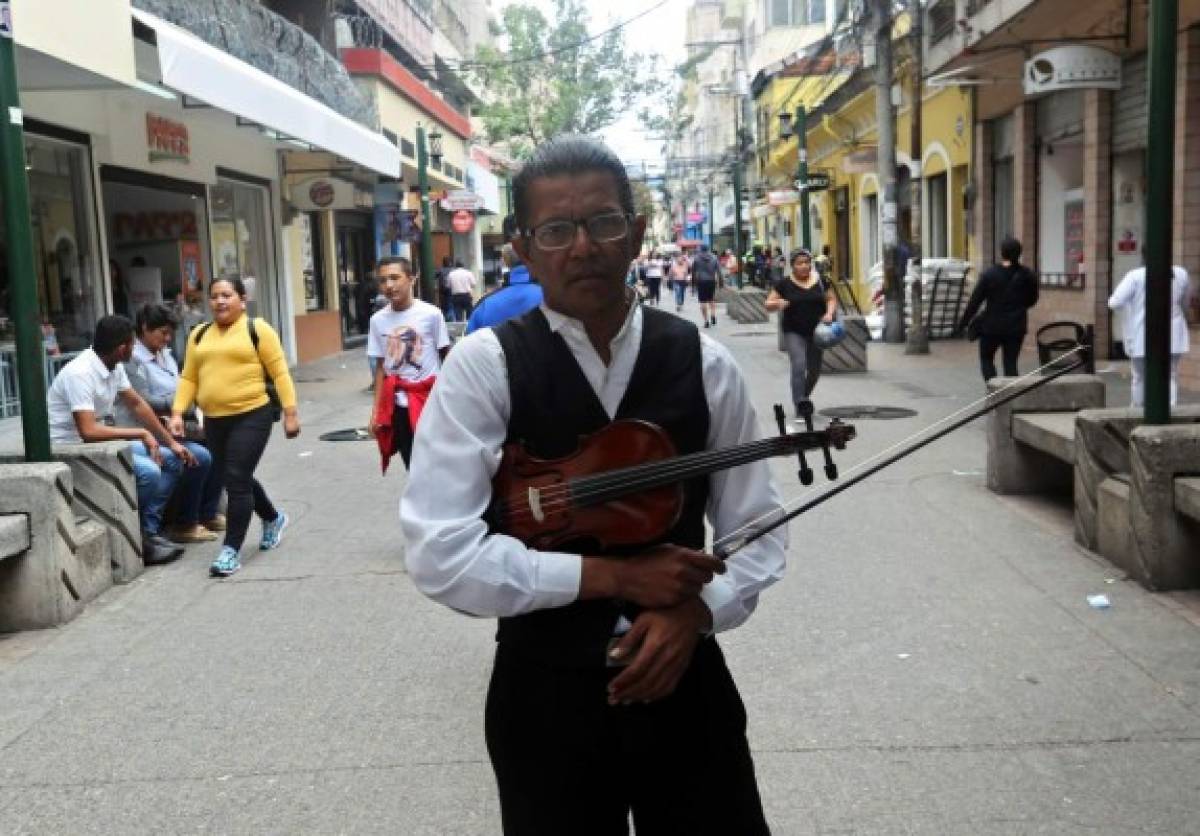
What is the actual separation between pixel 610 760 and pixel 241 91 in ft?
37.4

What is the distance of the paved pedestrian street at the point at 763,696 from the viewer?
157 inches

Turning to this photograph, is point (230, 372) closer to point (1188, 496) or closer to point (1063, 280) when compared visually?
point (1188, 496)

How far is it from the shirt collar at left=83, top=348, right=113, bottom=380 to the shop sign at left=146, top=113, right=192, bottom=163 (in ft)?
28.3

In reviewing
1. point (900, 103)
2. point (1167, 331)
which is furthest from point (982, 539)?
point (900, 103)

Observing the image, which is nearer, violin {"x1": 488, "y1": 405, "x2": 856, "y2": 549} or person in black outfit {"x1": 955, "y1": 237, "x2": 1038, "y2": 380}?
violin {"x1": 488, "y1": 405, "x2": 856, "y2": 549}

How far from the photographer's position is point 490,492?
2.12 m

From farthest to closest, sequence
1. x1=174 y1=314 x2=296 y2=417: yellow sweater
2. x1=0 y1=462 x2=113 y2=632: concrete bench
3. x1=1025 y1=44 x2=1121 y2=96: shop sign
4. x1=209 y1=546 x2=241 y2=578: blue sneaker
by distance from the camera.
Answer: x1=1025 y1=44 x2=1121 y2=96: shop sign → x1=174 y1=314 x2=296 y2=417: yellow sweater → x1=209 y1=546 x2=241 y2=578: blue sneaker → x1=0 y1=462 x2=113 y2=632: concrete bench

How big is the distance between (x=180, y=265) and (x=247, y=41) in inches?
124

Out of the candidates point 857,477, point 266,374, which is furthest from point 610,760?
point 266,374

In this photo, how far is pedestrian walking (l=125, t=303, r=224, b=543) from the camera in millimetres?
8148

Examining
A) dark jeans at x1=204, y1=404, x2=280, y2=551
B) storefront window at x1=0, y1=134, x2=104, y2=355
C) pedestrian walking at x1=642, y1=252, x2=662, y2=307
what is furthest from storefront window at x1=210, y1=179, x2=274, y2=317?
pedestrian walking at x1=642, y1=252, x2=662, y2=307

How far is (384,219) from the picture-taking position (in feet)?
94.3

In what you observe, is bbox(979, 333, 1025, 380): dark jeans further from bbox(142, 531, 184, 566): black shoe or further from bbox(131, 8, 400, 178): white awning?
bbox(142, 531, 184, 566): black shoe

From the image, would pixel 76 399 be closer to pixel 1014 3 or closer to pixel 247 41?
pixel 247 41
